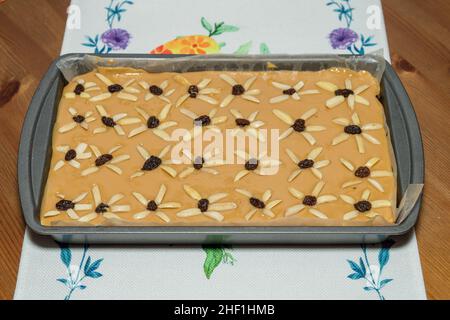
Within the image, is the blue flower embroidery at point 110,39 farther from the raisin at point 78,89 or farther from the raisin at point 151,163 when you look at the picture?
the raisin at point 151,163

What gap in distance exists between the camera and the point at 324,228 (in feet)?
3.08

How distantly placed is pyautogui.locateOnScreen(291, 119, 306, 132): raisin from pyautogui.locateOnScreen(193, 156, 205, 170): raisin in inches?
7.1

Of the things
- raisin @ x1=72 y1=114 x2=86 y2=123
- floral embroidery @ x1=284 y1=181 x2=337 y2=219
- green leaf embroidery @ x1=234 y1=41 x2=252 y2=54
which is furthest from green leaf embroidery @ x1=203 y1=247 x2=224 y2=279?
green leaf embroidery @ x1=234 y1=41 x2=252 y2=54

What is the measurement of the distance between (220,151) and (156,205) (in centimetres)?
16

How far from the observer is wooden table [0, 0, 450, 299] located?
1040 millimetres

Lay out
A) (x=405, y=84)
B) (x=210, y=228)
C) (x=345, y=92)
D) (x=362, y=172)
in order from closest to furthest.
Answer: (x=210, y=228) → (x=362, y=172) → (x=345, y=92) → (x=405, y=84)

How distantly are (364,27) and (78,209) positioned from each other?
0.74 m

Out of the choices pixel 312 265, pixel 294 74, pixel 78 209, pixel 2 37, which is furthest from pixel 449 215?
pixel 2 37

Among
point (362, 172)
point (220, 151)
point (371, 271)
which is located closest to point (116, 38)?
point (220, 151)

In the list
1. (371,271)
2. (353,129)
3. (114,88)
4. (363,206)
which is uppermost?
(114,88)

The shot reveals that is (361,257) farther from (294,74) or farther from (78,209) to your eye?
(78,209)

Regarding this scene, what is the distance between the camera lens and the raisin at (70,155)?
3.54 feet

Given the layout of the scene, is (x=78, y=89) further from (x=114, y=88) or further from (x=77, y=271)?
(x=77, y=271)

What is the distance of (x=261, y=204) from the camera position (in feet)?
3.34
